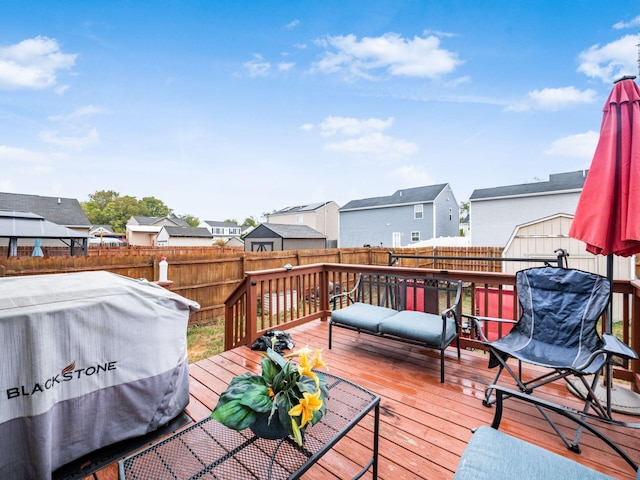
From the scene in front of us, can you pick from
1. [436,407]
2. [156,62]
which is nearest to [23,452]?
[436,407]

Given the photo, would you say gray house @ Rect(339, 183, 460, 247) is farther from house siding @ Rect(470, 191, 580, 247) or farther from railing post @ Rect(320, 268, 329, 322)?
railing post @ Rect(320, 268, 329, 322)

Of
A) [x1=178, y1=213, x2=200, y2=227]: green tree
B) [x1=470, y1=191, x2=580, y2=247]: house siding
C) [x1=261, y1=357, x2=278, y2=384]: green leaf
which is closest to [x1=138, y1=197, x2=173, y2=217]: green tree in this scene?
[x1=178, y1=213, x2=200, y2=227]: green tree

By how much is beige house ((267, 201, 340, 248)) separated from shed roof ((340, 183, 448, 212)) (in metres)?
3.58

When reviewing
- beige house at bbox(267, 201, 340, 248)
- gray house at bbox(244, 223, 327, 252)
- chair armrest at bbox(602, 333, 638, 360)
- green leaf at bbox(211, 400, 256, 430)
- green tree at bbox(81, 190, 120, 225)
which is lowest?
chair armrest at bbox(602, 333, 638, 360)

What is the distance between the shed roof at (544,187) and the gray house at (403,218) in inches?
111

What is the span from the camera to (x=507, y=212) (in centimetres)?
1441

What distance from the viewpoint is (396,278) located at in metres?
3.62

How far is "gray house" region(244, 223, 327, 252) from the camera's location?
16.6m

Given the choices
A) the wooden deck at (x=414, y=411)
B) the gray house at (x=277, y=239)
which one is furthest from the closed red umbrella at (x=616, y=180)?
the gray house at (x=277, y=239)

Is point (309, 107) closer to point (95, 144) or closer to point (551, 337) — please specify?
point (551, 337)

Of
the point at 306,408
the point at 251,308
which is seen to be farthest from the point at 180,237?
the point at 306,408

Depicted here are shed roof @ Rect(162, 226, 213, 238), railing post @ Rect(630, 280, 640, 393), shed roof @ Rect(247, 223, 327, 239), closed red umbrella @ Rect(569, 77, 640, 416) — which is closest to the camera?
closed red umbrella @ Rect(569, 77, 640, 416)

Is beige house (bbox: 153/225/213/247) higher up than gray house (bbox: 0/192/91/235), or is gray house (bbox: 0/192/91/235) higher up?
gray house (bbox: 0/192/91/235)

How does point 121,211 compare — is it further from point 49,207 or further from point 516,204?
point 516,204
